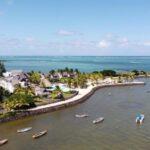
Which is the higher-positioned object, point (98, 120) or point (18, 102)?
point (18, 102)

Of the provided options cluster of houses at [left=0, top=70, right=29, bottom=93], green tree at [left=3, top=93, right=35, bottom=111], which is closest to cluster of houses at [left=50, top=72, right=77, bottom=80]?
cluster of houses at [left=0, top=70, right=29, bottom=93]

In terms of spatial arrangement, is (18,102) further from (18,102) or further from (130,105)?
(130,105)

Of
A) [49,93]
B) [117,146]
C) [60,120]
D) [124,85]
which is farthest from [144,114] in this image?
[124,85]

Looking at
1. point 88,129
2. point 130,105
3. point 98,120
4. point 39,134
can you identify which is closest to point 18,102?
point 39,134

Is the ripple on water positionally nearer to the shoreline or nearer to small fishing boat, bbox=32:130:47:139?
the shoreline

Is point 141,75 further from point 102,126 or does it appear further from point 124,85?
point 102,126

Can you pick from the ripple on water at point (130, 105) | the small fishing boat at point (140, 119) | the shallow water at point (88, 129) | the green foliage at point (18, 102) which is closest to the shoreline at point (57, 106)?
the shallow water at point (88, 129)

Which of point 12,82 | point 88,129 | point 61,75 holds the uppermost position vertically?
point 12,82

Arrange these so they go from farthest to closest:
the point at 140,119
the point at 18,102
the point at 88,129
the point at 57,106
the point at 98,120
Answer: the point at 57,106, the point at 18,102, the point at 98,120, the point at 140,119, the point at 88,129

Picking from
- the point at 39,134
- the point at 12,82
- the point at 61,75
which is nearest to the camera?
the point at 39,134

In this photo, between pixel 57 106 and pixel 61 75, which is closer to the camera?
pixel 57 106
